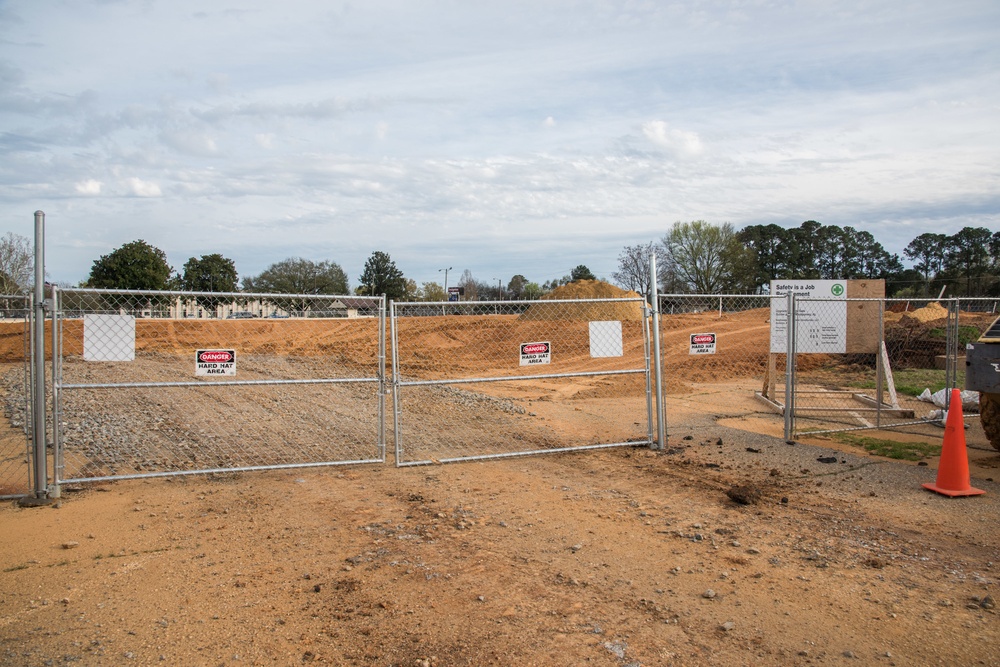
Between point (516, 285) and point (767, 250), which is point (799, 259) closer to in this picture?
point (767, 250)

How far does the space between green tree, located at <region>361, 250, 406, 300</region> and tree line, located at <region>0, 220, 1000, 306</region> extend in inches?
4.3

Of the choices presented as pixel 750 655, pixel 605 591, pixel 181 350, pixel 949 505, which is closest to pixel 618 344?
pixel 949 505

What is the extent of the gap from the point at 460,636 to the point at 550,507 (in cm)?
264

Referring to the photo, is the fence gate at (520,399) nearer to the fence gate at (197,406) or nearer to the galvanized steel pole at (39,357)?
the fence gate at (197,406)

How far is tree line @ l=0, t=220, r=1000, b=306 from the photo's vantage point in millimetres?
49656

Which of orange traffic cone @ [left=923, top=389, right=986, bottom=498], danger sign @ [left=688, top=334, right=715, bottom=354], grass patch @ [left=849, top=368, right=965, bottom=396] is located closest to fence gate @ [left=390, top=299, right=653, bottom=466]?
danger sign @ [left=688, top=334, right=715, bottom=354]

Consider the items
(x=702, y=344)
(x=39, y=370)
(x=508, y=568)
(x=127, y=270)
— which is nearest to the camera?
(x=508, y=568)

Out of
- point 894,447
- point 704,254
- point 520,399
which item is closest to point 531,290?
point 704,254

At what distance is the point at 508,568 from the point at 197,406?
393 inches

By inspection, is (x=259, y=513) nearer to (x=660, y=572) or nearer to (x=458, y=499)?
(x=458, y=499)

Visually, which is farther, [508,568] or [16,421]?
[16,421]

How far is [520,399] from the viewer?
14.8m

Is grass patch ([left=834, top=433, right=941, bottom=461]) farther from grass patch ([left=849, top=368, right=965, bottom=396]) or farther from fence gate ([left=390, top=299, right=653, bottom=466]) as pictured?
grass patch ([left=849, top=368, right=965, bottom=396])

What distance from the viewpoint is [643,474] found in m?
7.72
